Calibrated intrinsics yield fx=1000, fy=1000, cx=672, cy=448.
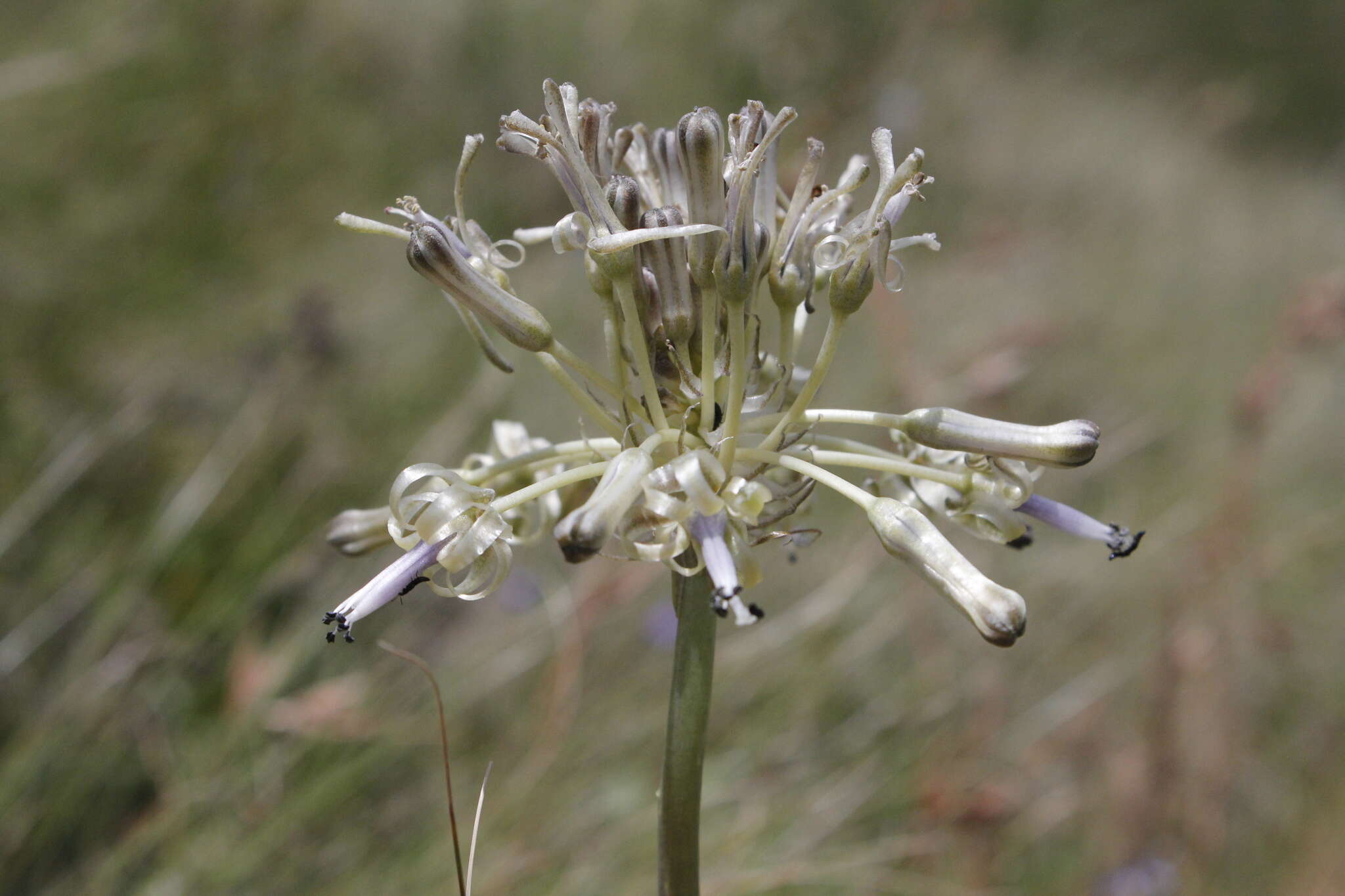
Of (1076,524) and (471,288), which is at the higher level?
(471,288)

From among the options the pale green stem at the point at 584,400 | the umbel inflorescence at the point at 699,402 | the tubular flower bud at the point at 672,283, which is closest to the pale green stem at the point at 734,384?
the umbel inflorescence at the point at 699,402

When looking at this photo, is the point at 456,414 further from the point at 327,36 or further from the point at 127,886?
the point at 327,36

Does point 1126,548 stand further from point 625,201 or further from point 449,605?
point 449,605

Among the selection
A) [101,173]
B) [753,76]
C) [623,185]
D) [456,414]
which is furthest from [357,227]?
[753,76]

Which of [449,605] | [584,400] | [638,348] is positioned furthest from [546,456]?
[449,605]

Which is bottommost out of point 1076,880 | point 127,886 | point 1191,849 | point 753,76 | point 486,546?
point 1076,880

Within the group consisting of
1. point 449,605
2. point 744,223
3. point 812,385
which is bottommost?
point 449,605
